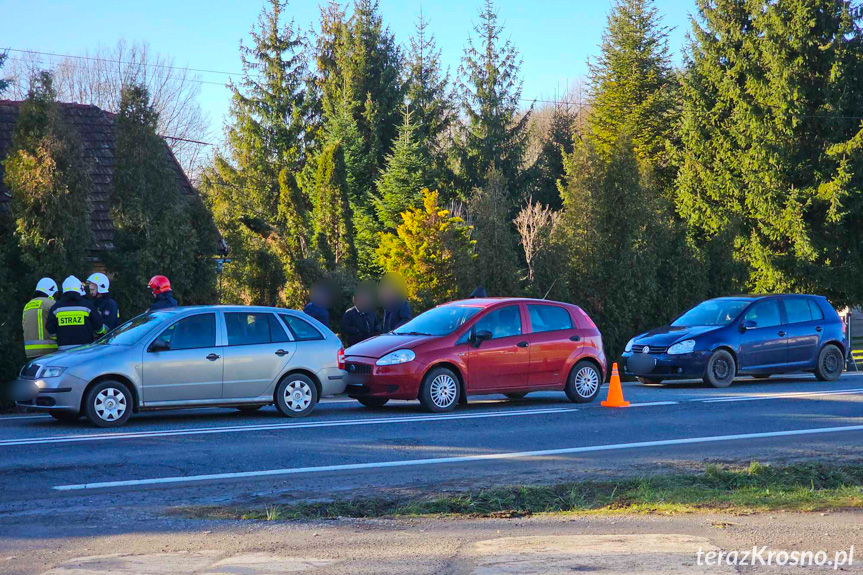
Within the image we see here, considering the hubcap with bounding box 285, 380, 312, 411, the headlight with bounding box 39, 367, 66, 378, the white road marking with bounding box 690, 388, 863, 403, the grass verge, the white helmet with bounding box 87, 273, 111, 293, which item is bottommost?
the grass verge

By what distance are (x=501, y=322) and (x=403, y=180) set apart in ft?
98.8

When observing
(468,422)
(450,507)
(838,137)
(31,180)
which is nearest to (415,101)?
(838,137)

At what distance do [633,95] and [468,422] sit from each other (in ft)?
126

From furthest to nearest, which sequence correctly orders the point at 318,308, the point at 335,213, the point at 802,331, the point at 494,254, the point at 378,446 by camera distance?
the point at 335,213
the point at 494,254
the point at 802,331
the point at 318,308
the point at 378,446

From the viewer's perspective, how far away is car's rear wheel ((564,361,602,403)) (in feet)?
49.4

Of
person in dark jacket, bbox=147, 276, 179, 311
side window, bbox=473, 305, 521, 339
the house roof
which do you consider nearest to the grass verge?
side window, bbox=473, 305, 521, 339

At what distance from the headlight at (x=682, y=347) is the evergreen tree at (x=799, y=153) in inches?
630

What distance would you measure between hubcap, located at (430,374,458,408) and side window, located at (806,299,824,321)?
356 inches

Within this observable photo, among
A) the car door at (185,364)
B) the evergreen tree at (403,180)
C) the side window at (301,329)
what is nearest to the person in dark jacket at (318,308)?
the side window at (301,329)

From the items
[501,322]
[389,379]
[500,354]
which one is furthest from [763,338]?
[389,379]

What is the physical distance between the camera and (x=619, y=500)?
25.8ft

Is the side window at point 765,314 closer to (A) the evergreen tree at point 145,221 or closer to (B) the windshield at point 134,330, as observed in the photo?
(A) the evergreen tree at point 145,221

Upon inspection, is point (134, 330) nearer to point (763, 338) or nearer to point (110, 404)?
point (110, 404)

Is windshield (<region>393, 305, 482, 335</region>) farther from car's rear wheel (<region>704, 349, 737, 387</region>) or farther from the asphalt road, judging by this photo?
car's rear wheel (<region>704, 349, 737, 387</region>)
